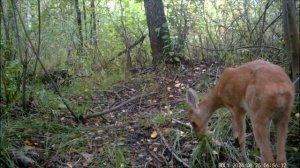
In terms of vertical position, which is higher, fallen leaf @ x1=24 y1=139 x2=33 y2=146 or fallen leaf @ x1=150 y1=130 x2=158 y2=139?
fallen leaf @ x1=24 y1=139 x2=33 y2=146

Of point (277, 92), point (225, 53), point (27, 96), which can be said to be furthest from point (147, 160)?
point (225, 53)

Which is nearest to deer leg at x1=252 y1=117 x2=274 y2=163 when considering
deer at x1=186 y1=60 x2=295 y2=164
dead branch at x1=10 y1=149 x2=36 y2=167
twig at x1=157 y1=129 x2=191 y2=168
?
deer at x1=186 y1=60 x2=295 y2=164

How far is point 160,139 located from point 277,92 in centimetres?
208

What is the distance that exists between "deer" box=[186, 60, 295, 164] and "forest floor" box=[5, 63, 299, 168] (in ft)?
1.62

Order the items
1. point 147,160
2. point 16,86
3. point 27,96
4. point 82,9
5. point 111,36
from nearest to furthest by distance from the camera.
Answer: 1. point 147,160
2. point 16,86
3. point 27,96
4. point 111,36
5. point 82,9

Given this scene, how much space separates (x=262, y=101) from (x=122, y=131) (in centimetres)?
257

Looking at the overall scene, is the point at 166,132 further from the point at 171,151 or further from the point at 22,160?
the point at 22,160

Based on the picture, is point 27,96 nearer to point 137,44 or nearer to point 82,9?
point 137,44

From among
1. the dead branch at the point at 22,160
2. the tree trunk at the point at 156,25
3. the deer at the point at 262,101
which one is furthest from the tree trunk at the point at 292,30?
the tree trunk at the point at 156,25

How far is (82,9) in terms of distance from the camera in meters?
12.8

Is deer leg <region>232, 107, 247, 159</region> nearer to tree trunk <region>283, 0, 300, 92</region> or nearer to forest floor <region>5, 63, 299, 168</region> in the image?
forest floor <region>5, 63, 299, 168</region>

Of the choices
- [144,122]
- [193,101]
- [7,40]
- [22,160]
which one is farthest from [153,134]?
[7,40]

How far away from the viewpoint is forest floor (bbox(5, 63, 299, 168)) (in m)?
4.94

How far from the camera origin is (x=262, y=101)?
3627 mm
